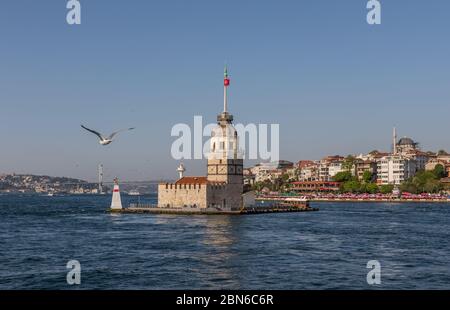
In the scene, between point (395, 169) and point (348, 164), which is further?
point (348, 164)

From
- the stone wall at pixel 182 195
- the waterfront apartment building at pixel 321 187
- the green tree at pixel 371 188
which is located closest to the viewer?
the stone wall at pixel 182 195

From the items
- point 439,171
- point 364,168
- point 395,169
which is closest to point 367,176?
point 395,169

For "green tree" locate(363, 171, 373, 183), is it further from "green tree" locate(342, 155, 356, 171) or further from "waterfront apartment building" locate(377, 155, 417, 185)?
"green tree" locate(342, 155, 356, 171)

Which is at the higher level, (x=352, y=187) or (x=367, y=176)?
(x=367, y=176)

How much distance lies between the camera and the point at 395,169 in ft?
583

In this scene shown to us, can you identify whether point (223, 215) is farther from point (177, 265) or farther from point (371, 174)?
point (371, 174)

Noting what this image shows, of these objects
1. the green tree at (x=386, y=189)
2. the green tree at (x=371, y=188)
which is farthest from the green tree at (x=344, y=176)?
the green tree at (x=386, y=189)

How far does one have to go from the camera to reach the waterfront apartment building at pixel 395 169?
177 m

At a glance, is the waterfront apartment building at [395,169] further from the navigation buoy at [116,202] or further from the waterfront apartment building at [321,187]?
the navigation buoy at [116,202]

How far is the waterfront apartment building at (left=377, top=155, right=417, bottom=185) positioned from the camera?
17662cm

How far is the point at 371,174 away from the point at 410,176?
37.6ft

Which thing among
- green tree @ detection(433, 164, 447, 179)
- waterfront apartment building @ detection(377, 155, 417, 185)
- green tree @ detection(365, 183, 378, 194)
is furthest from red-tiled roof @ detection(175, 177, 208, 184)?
green tree @ detection(433, 164, 447, 179)

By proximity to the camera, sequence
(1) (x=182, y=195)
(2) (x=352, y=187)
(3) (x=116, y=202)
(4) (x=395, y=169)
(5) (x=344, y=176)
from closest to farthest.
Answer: (1) (x=182, y=195) → (3) (x=116, y=202) → (2) (x=352, y=187) → (4) (x=395, y=169) → (5) (x=344, y=176)

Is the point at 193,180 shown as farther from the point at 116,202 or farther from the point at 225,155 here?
the point at 116,202
